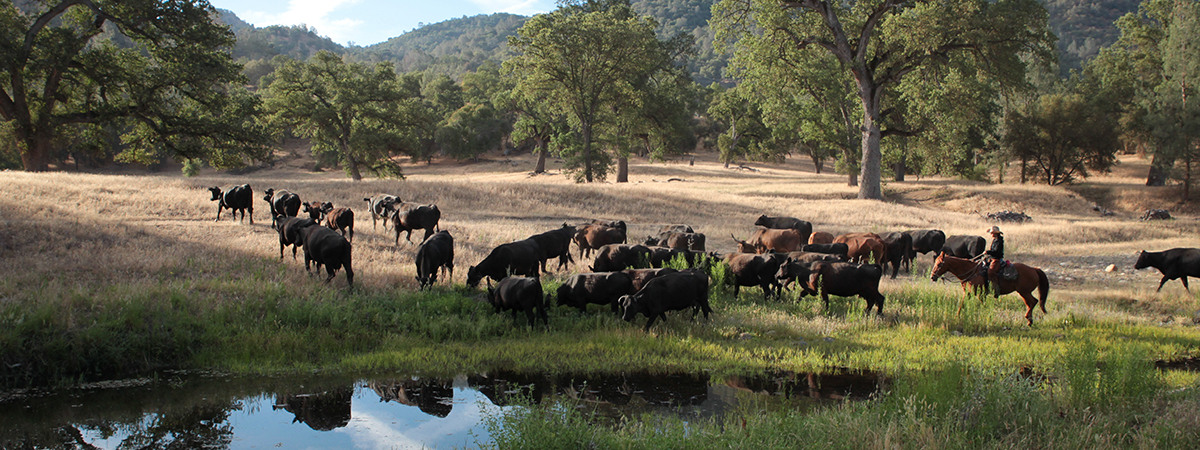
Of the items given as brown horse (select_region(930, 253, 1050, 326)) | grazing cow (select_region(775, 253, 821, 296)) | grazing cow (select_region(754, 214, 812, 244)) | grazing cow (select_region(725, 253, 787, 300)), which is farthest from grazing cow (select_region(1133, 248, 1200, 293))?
grazing cow (select_region(754, 214, 812, 244))

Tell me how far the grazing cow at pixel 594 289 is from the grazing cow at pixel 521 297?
0.53 meters

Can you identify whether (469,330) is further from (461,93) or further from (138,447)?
(461,93)

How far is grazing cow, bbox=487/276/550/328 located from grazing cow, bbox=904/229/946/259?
38.6 feet

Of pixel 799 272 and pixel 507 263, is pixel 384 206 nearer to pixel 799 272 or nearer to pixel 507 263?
pixel 507 263

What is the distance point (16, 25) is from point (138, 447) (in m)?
36.2

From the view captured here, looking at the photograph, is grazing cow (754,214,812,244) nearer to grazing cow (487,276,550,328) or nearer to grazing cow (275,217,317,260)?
grazing cow (487,276,550,328)

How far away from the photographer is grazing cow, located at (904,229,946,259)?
18781mm

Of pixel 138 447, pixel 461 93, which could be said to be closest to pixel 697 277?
pixel 138 447

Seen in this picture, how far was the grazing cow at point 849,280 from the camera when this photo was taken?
11.6 m

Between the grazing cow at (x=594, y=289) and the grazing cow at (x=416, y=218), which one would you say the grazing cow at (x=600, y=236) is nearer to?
the grazing cow at (x=416, y=218)

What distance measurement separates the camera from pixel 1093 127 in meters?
50.0

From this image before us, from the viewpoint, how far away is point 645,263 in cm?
1423

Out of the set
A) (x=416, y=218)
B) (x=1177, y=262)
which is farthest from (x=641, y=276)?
(x=1177, y=262)

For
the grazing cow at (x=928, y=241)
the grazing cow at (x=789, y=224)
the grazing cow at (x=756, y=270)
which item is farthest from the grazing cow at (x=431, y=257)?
the grazing cow at (x=928, y=241)
